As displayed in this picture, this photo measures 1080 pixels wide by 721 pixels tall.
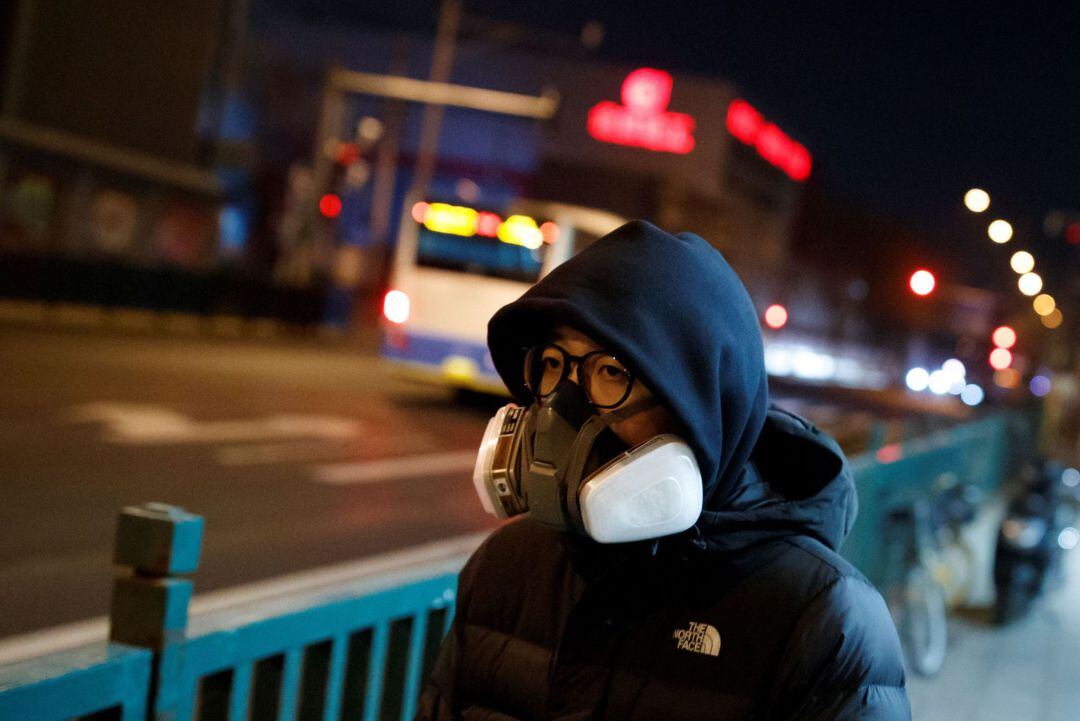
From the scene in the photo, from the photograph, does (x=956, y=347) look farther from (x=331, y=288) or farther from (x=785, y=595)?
(x=331, y=288)

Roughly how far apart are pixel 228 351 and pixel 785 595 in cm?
2499

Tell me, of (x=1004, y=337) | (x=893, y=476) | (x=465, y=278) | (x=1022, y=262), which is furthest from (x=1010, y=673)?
(x=465, y=278)

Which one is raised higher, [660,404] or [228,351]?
[660,404]

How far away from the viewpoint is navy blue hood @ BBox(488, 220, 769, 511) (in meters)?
2.05

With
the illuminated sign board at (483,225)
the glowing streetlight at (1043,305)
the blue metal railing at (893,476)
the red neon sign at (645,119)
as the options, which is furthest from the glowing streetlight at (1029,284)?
the red neon sign at (645,119)

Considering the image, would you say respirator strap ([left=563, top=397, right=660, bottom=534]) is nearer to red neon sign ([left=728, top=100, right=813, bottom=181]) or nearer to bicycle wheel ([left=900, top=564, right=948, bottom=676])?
bicycle wheel ([left=900, top=564, right=948, bottom=676])

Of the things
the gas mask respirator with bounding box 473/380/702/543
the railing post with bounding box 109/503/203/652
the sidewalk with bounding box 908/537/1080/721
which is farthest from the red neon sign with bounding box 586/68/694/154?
the gas mask respirator with bounding box 473/380/702/543

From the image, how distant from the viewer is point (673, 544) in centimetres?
217

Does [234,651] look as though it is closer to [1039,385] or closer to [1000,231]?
[1000,231]

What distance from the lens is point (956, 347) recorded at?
19297mm

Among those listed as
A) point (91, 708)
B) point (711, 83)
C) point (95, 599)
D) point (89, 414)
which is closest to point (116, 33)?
point (89, 414)

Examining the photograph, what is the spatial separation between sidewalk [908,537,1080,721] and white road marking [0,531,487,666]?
2.66 meters

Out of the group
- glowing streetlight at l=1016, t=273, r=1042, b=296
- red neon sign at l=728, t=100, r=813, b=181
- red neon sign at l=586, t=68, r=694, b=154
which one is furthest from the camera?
red neon sign at l=728, t=100, r=813, b=181

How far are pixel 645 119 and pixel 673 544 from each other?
57.6 meters
